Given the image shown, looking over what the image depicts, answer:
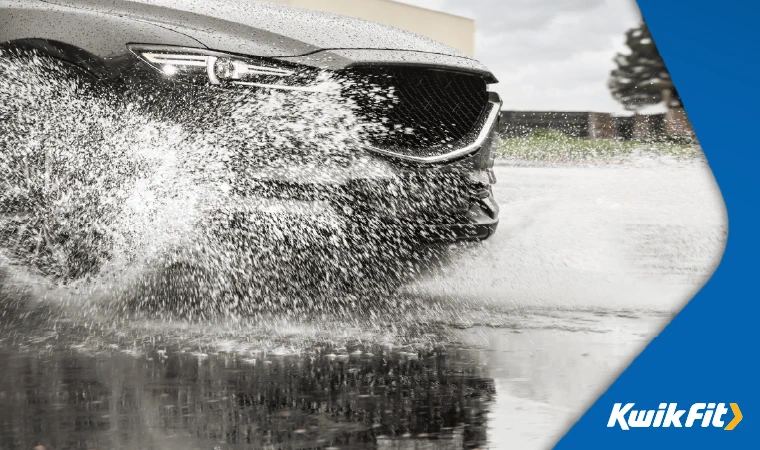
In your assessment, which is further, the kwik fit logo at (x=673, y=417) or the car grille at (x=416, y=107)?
the car grille at (x=416, y=107)

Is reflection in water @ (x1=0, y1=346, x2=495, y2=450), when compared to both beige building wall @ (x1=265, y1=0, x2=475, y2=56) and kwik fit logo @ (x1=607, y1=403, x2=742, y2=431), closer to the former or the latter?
kwik fit logo @ (x1=607, y1=403, x2=742, y2=431)

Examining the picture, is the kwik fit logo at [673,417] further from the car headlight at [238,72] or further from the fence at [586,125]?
the fence at [586,125]

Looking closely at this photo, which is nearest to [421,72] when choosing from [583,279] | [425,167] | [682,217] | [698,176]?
[425,167]

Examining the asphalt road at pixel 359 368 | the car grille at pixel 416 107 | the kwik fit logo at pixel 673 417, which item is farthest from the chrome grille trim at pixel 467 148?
the kwik fit logo at pixel 673 417

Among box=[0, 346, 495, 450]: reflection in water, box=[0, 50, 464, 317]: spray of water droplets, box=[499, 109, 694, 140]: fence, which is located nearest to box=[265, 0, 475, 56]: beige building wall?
box=[499, 109, 694, 140]: fence

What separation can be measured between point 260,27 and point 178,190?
712 mm

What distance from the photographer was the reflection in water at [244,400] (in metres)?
Answer: 2.91

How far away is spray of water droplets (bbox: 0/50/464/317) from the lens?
3.74 m

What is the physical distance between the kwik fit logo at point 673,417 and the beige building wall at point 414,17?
8.11 m

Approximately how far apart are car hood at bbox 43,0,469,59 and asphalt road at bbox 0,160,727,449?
46.2 inches

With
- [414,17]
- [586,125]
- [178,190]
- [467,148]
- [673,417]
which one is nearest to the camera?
[673,417]

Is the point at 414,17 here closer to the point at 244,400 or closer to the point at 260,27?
the point at 260,27

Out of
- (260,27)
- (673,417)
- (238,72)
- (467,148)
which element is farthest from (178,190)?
(673,417)

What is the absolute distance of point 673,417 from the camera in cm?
314
